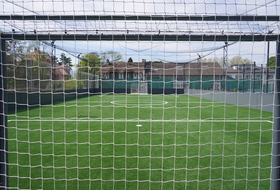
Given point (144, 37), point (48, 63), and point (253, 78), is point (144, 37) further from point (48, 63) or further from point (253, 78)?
point (48, 63)

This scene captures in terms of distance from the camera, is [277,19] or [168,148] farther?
[168,148]

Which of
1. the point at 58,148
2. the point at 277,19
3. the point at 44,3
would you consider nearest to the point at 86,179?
the point at 58,148

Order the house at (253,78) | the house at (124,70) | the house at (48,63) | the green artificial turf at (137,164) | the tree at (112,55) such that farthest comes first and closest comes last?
the house at (124,70) → the house at (48,63) → the house at (253,78) → the tree at (112,55) → the green artificial turf at (137,164)

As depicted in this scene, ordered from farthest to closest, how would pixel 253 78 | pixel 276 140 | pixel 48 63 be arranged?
pixel 48 63 < pixel 253 78 < pixel 276 140

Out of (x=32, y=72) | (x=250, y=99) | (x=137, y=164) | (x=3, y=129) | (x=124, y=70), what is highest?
(x=124, y=70)

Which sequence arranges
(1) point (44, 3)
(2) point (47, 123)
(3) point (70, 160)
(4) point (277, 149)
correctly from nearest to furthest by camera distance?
(4) point (277, 149) < (1) point (44, 3) < (3) point (70, 160) < (2) point (47, 123)

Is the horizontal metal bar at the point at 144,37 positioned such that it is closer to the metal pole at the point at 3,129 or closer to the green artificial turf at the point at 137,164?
the metal pole at the point at 3,129

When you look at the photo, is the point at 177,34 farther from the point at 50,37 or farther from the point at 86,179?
the point at 86,179

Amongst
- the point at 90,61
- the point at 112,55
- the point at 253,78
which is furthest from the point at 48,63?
the point at 253,78

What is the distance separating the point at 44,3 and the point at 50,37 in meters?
0.50

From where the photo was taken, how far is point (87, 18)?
212 cm

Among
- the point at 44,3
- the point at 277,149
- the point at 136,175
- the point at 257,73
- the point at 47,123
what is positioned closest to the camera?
the point at 277,149

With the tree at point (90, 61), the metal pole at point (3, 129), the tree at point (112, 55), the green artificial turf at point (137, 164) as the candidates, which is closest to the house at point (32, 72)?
the tree at point (90, 61)

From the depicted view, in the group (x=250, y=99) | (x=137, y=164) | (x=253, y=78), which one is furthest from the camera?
(x=253, y=78)
